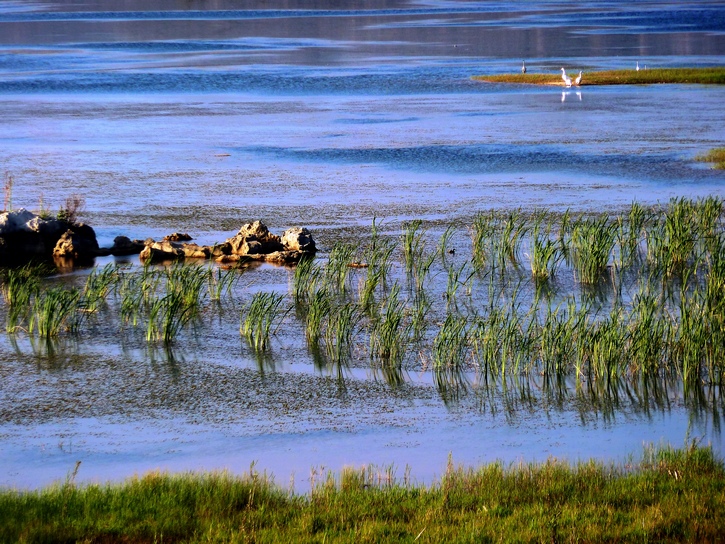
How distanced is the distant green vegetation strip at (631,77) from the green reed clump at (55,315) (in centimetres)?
3455

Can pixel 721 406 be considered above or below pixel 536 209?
below

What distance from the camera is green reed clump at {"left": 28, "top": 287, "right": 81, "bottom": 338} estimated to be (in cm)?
1197

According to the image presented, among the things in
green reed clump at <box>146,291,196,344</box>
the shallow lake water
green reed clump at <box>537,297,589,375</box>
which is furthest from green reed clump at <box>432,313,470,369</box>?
green reed clump at <box>146,291,196,344</box>

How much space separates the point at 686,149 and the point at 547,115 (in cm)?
839

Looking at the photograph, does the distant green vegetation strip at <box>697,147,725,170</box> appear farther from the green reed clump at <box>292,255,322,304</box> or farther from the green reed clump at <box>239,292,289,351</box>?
the green reed clump at <box>239,292,289,351</box>

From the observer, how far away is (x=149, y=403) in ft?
33.3

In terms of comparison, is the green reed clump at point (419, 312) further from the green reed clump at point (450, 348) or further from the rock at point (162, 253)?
the rock at point (162, 253)

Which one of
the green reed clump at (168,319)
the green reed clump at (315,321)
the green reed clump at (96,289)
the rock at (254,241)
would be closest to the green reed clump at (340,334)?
the green reed clump at (315,321)

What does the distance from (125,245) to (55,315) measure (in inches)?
148

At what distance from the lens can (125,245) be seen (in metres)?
16.2

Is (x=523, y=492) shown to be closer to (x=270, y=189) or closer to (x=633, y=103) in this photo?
(x=270, y=189)

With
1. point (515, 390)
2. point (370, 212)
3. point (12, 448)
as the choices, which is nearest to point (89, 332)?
point (12, 448)

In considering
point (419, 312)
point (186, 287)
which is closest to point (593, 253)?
point (419, 312)

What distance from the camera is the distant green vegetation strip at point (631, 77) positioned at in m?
44.1
